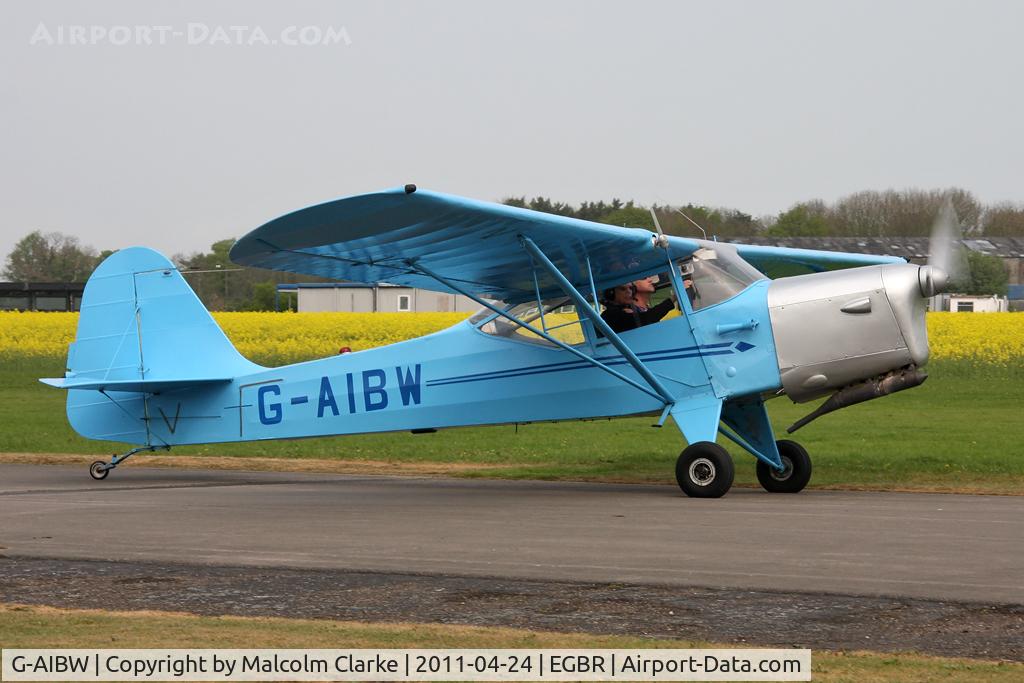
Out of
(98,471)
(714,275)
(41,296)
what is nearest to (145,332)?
(98,471)

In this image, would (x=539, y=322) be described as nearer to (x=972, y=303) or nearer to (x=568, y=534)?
(x=568, y=534)

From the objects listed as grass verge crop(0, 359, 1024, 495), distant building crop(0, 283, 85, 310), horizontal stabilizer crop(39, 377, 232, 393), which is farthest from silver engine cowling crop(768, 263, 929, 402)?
distant building crop(0, 283, 85, 310)

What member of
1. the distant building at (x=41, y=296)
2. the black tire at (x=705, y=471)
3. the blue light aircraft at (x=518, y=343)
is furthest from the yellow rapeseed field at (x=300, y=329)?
the black tire at (x=705, y=471)

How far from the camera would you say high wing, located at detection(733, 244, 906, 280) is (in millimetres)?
14375

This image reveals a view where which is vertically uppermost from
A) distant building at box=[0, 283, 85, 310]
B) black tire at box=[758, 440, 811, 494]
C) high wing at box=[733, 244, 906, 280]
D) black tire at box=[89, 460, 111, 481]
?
distant building at box=[0, 283, 85, 310]

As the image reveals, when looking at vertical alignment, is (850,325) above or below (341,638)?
above

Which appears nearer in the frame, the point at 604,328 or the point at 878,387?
the point at 878,387

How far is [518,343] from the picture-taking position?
44.4 ft

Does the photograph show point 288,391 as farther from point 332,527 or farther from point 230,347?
point 332,527

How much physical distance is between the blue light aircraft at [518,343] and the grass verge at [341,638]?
4249 millimetres

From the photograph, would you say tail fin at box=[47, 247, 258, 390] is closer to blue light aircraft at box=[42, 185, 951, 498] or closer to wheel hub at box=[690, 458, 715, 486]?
blue light aircraft at box=[42, 185, 951, 498]

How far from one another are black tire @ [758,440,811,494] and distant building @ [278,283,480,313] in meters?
42.8

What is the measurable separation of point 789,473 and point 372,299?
47.8 metres

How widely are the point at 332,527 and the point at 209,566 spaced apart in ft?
6.69
